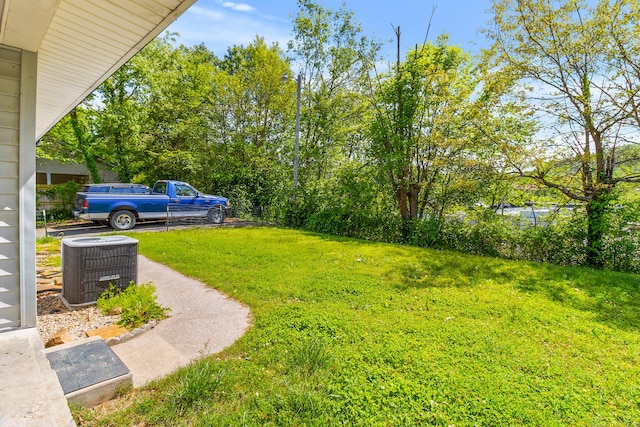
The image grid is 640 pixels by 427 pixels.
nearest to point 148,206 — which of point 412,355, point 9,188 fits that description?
point 9,188

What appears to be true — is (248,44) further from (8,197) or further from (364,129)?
(8,197)

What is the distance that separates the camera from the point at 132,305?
3.49 m

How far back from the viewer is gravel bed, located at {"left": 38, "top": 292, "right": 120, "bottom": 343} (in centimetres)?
304

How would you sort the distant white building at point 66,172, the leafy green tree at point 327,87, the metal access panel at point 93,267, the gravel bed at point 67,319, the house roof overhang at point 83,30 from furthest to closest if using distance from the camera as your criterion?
the distant white building at point 66,172 → the leafy green tree at point 327,87 → the metal access panel at point 93,267 → the gravel bed at point 67,319 → the house roof overhang at point 83,30

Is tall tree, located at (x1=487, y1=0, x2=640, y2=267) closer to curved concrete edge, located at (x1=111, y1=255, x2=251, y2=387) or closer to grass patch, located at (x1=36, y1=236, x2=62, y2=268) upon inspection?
curved concrete edge, located at (x1=111, y1=255, x2=251, y2=387)

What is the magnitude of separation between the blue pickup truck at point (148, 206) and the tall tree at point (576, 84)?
1068 cm

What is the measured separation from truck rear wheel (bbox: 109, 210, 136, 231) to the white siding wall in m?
8.09

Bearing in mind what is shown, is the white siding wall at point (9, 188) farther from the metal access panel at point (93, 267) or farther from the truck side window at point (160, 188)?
the truck side window at point (160, 188)

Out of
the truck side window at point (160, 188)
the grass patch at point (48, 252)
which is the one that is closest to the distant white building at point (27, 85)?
the grass patch at point (48, 252)

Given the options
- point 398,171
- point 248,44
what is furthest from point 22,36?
point 248,44

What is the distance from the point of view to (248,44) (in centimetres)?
1691

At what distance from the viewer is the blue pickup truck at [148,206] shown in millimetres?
9188

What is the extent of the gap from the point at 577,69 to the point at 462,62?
3.60 metres

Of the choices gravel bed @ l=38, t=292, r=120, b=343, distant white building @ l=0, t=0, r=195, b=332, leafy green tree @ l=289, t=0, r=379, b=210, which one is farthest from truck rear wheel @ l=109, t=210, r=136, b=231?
distant white building @ l=0, t=0, r=195, b=332
